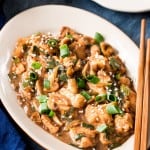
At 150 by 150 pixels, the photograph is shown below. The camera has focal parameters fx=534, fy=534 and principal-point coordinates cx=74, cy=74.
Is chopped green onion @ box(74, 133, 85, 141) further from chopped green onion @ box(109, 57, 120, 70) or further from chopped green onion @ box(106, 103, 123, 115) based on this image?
chopped green onion @ box(109, 57, 120, 70)

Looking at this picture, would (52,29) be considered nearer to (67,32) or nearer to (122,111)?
(67,32)

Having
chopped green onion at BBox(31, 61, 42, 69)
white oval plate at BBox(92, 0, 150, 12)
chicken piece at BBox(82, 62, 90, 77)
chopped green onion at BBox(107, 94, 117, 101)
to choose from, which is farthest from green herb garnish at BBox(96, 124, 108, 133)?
white oval plate at BBox(92, 0, 150, 12)

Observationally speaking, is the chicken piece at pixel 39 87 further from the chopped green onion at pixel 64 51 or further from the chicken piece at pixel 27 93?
the chopped green onion at pixel 64 51

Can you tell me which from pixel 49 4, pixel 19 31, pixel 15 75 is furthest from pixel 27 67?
pixel 49 4

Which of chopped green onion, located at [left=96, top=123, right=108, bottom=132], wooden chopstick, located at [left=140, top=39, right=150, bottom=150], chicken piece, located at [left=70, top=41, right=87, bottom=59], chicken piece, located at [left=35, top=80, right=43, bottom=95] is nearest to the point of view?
wooden chopstick, located at [left=140, top=39, right=150, bottom=150]

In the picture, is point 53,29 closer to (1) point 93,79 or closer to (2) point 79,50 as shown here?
(2) point 79,50

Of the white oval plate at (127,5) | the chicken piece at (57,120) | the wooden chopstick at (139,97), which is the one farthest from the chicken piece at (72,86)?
the white oval plate at (127,5)

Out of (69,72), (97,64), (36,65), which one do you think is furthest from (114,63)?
(36,65)
